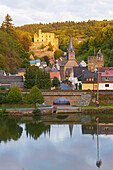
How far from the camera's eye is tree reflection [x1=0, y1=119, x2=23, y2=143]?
111 ft

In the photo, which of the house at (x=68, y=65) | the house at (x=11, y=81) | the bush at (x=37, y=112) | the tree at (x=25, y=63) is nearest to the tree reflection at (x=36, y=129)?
the bush at (x=37, y=112)

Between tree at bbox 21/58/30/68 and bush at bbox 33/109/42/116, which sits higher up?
tree at bbox 21/58/30/68

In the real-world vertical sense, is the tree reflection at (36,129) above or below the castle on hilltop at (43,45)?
below

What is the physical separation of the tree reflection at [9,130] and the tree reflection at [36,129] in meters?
1.19

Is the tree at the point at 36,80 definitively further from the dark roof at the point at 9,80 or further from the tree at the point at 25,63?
the tree at the point at 25,63

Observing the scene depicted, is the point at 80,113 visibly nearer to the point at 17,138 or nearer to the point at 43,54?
the point at 17,138

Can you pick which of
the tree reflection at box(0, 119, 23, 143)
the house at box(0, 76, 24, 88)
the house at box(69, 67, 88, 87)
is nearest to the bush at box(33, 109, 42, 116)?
the tree reflection at box(0, 119, 23, 143)

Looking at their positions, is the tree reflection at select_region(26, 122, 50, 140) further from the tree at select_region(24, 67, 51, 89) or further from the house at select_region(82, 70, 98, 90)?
the tree at select_region(24, 67, 51, 89)

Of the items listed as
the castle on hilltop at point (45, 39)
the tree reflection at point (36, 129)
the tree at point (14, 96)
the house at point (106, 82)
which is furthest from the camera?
the castle on hilltop at point (45, 39)

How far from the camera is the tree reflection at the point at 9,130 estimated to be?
33906mm

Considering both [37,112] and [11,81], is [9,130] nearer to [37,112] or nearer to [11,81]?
[37,112]

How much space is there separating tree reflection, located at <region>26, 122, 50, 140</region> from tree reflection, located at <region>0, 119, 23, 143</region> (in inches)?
46.8

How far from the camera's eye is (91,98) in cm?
4784

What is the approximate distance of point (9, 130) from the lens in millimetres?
36781
